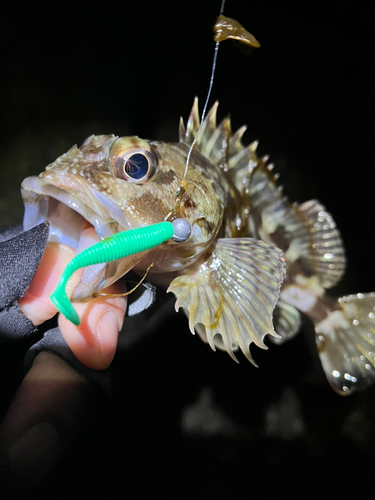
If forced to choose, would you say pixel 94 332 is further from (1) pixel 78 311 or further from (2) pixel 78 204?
(2) pixel 78 204

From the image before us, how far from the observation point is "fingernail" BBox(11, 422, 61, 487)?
0.44 m

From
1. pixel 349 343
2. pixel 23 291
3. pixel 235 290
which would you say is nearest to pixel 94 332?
pixel 23 291

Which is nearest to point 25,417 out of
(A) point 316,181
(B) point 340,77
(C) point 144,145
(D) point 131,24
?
(C) point 144,145

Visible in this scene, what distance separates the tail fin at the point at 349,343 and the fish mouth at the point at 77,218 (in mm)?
810

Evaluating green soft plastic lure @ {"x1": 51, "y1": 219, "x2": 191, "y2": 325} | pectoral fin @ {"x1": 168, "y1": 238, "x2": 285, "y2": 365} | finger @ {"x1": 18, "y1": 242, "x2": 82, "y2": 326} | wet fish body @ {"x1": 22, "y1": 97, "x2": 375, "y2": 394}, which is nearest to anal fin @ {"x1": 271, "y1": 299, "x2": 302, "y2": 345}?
wet fish body @ {"x1": 22, "y1": 97, "x2": 375, "y2": 394}

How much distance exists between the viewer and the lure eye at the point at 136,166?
588mm

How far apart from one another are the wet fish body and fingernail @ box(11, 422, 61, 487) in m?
0.21

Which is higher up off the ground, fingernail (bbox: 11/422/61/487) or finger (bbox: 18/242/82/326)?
finger (bbox: 18/242/82/326)

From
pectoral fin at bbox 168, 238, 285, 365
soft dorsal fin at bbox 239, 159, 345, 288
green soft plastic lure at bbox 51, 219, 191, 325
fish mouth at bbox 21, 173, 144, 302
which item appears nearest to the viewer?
green soft plastic lure at bbox 51, 219, 191, 325

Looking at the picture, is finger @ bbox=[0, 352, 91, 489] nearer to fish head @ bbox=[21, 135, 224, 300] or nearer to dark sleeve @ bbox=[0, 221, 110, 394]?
dark sleeve @ bbox=[0, 221, 110, 394]

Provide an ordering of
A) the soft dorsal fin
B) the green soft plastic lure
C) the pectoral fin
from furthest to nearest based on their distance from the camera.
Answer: the soft dorsal fin, the pectoral fin, the green soft plastic lure

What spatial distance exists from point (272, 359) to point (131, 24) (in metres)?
1.43

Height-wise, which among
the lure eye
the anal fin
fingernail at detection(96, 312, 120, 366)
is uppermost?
the lure eye

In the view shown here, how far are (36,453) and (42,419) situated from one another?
4 cm
